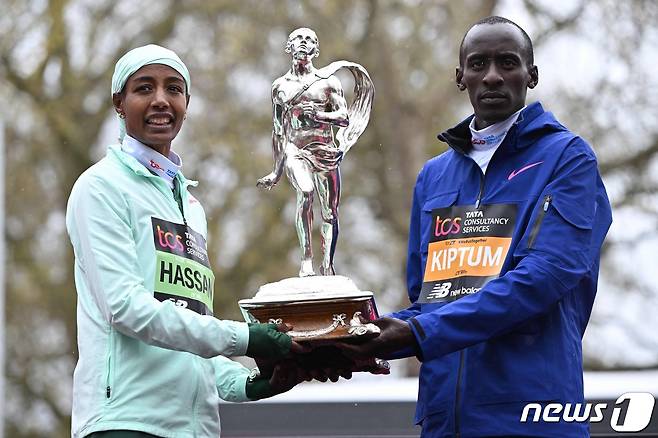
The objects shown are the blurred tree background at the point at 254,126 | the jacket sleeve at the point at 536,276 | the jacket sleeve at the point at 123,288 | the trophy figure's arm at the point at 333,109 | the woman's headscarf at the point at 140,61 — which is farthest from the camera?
the blurred tree background at the point at 254,126

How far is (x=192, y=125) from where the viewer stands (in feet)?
31.9

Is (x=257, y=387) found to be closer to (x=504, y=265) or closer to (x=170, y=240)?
(x=170, y=240)

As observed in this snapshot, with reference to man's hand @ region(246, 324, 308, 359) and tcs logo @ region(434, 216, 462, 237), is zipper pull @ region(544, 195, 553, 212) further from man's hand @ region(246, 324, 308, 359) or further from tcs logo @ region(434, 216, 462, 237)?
man's hand @ region(246, 324, 308, 359)

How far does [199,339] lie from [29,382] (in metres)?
8.17

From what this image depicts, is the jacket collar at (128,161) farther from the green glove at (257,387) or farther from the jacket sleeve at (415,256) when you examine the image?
the jacket sleeve at (415,256)

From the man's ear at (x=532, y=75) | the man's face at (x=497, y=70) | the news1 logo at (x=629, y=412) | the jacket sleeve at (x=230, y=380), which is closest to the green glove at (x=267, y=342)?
the jacket sleeve at (x=230, y=380)

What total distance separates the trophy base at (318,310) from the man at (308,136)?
15 centimetres

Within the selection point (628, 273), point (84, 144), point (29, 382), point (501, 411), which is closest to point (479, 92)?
point (501, 411)

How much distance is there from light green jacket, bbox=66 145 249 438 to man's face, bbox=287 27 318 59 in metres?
0.50

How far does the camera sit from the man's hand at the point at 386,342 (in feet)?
9.76

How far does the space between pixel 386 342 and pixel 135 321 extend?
21.8 inches

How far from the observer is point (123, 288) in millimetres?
2816

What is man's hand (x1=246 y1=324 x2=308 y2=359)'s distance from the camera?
2.93 metres

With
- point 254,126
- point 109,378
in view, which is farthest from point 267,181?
point 254,126
